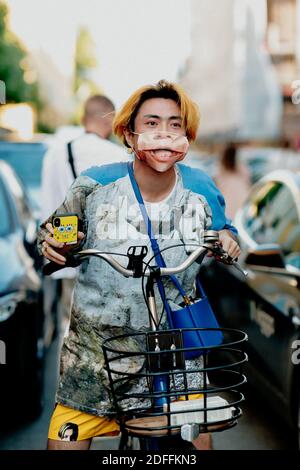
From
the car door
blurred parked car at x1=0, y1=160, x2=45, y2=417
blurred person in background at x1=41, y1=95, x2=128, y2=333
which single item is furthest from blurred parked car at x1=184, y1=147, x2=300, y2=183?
blurred person in background at x1=41, y1=95, x2=128, y2=333

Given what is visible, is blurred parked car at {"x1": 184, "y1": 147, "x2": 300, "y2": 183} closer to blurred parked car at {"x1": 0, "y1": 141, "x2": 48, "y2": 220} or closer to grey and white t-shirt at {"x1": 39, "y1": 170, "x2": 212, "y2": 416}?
blurred parked car at {"x1": 0, "y1": 141, "x2": 48, "y2": 220}

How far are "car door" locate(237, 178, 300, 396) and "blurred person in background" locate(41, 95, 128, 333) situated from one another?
908mm

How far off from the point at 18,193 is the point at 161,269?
4.05m

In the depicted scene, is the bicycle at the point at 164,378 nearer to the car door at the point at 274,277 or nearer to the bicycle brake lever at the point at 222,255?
the bicycle brake lever at the point at 222,255

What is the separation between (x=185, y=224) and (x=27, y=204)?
4024 millimetres

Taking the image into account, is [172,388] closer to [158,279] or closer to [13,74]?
[158,279]

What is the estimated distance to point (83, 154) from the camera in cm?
476

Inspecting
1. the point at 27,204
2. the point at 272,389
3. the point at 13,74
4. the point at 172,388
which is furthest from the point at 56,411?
the point at 13,74

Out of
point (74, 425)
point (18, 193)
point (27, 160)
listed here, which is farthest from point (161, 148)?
point (27, 160)

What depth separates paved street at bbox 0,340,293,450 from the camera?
5.28m

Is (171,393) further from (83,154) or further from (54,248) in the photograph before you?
→ (83,154)

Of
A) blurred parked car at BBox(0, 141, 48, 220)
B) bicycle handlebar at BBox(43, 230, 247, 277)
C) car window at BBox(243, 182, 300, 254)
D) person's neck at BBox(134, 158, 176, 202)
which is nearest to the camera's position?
bicycle handlebar at BBox(43, 230, 247, 277)

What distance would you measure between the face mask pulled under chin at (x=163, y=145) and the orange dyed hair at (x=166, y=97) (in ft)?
0.21

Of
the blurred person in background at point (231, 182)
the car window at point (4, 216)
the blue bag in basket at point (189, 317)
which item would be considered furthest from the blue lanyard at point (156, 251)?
the blurred person in background at point (231, 182)
